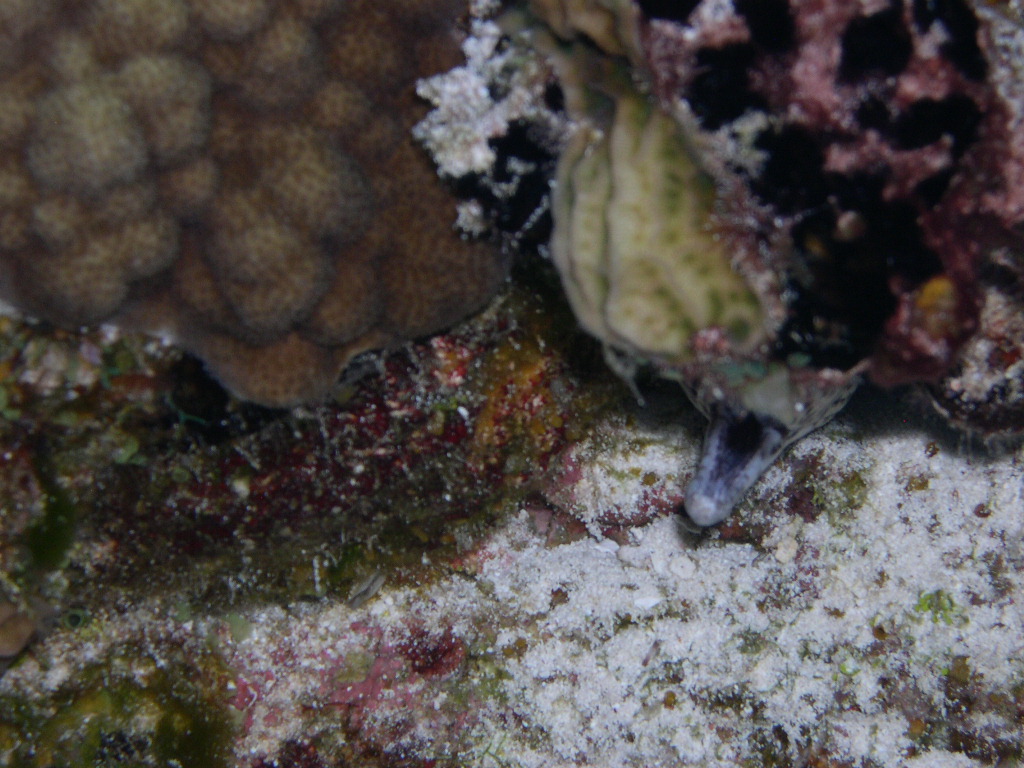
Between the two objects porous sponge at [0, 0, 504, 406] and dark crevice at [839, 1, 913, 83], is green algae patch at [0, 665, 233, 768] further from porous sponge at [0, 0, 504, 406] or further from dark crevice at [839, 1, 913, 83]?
dark crevice at [839, 1, 913, 83]

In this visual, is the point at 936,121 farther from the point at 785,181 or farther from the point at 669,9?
the point at 669,9

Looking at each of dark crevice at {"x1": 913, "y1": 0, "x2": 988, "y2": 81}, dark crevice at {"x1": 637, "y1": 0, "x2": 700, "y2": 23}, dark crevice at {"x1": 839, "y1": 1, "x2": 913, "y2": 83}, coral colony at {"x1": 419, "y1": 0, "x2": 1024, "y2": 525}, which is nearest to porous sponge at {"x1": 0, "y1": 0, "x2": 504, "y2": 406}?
coral colony at {"x1": 419, "y1": 0, "x2": 1024, "y2": 525}

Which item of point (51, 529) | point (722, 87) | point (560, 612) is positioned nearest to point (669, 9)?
point (722, 87)

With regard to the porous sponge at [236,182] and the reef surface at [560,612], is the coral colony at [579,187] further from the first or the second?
the reef surface at [560,612]

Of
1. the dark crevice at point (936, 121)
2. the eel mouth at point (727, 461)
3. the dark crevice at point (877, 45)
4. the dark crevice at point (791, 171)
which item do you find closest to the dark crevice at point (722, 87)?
the dark crevice at point (791, 171)

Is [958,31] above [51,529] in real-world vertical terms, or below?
above
